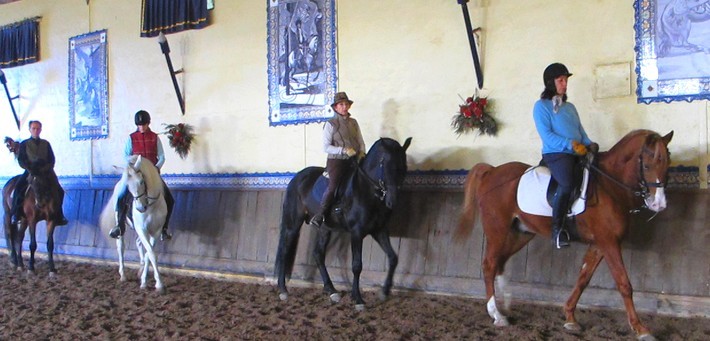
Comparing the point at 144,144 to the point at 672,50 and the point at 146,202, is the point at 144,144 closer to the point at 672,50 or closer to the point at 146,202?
the point at 146,202

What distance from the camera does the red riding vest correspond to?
21.3 feet

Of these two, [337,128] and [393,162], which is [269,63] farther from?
[393,162]

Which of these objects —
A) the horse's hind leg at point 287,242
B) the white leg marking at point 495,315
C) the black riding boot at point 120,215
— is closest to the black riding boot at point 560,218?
the white leg marking at point 495,315

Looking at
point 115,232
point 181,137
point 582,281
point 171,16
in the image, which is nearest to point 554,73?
point 582,281

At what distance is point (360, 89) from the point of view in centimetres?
608

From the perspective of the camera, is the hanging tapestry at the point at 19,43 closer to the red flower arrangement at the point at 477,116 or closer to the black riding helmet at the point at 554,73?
the red flower arrangement at the point at 477,116

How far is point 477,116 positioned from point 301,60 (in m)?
2.33

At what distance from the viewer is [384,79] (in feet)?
19.4

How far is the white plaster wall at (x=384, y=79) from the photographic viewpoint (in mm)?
4770

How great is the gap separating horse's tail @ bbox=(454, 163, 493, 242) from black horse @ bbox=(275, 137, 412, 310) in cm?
59

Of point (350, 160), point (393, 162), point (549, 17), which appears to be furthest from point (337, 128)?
point (549, 17)

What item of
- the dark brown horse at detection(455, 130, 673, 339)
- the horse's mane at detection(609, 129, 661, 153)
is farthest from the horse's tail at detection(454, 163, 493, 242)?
the horse's mane at detection(609, 129, 661, 153)

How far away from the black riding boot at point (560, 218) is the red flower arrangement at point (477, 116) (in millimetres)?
1382

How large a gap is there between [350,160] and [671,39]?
2886mm
